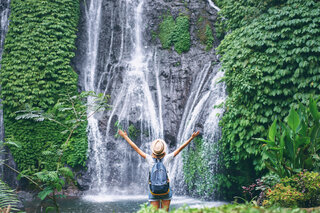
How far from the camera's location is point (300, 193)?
3.69 m

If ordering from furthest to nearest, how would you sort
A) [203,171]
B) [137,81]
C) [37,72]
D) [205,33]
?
[205,33]
[137,81]
[37,72]
[203,171]

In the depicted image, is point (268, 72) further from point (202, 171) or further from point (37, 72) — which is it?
point (37, 72)

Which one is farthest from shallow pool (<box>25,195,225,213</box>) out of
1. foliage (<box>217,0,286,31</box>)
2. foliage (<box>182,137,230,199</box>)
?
foliage (<box>217,0,286,31</box>)

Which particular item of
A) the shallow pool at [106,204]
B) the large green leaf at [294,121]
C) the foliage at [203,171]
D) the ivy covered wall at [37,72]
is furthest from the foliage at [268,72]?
the ivy covered wall at [37,72]

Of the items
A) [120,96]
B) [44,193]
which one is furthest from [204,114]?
[44,193]

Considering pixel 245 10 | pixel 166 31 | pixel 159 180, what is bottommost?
pixel 159 180

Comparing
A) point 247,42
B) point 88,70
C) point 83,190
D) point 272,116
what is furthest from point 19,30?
point 272,116

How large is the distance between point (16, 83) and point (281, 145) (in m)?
9.91

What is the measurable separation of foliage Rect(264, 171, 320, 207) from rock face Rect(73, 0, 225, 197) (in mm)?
4867

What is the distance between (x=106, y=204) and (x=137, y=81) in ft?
17.2

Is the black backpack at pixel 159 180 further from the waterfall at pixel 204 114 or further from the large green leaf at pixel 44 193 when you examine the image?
the waterfall at pixel 204 114

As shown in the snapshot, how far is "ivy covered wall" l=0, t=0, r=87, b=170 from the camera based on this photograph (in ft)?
34.9

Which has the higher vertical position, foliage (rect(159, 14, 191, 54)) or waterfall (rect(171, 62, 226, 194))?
foliage (rect(159, 14, 191, 54))

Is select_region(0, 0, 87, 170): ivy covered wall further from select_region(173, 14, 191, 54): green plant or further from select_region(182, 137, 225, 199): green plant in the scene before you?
select_region(173, 14, 191, 54): green plant
